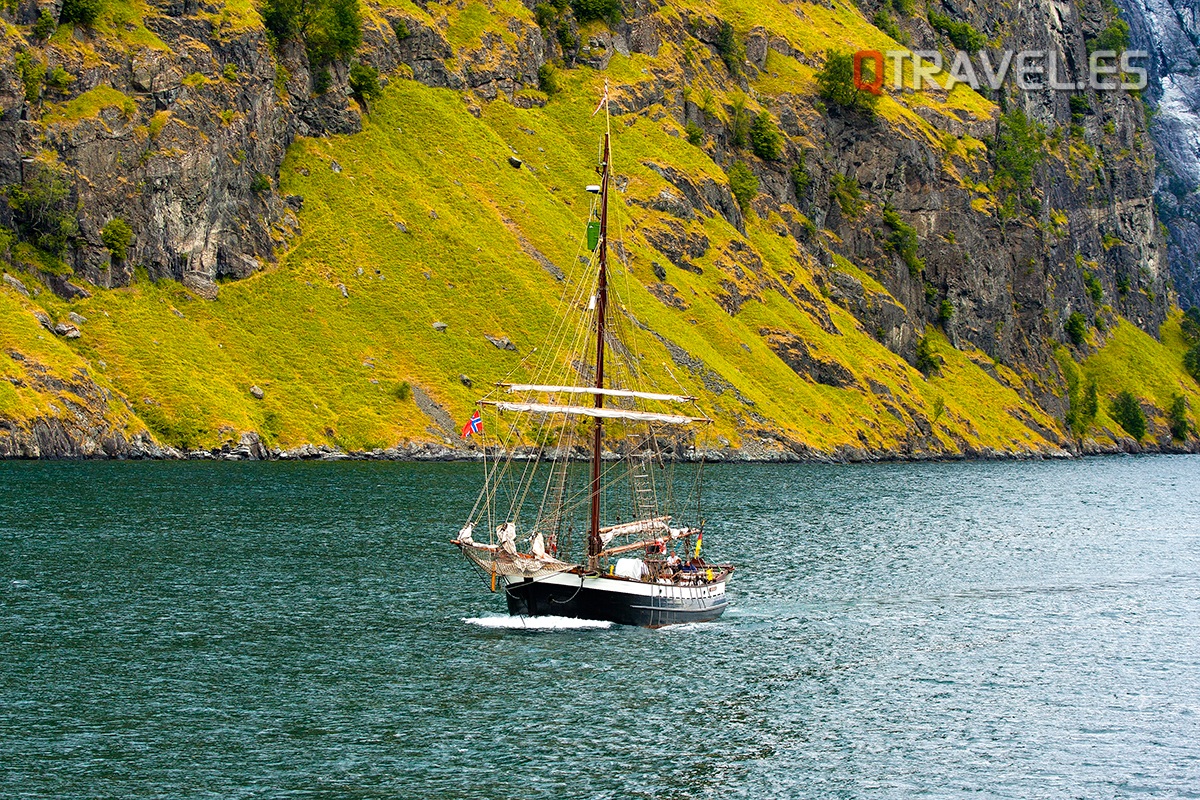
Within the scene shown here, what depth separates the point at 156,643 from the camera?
67.4 m

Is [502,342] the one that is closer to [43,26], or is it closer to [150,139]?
[150,139]

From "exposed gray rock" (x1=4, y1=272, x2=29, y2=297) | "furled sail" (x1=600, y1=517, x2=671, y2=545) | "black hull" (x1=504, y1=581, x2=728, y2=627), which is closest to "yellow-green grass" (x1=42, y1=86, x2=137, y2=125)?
"exposed gray rock" (x1=4, y1=272, x2=29, y2=297)

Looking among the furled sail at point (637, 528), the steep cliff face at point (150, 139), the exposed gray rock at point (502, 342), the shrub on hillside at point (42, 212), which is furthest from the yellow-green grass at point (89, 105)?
the furled sail at point (637, 528)

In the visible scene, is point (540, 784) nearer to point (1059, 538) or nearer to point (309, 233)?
point (1059, 538)

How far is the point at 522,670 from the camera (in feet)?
217

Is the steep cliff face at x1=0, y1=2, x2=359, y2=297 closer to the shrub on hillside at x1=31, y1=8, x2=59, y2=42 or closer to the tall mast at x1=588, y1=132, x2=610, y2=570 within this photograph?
the shrub on hillside at x1=31, y1=8, x2=59, y2=42

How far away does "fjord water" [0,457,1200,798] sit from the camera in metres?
51.4

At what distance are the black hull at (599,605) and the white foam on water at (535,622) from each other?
315 millimetres

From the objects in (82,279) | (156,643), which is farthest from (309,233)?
(156,643)

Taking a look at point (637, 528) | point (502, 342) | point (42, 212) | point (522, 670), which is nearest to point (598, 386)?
point (637, 528)

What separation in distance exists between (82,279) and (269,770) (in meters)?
136

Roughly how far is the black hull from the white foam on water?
1.03 ft

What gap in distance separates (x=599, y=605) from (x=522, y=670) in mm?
13521

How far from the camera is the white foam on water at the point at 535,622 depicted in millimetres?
76688
